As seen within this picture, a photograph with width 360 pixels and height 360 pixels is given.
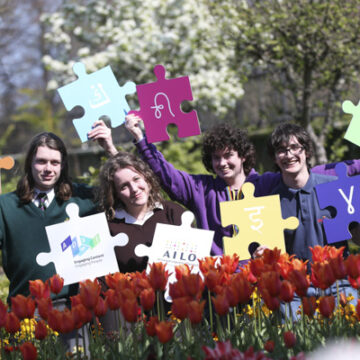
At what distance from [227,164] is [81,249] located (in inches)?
49.7

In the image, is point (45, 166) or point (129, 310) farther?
point (45, 166)

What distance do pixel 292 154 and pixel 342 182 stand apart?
16.4 inches

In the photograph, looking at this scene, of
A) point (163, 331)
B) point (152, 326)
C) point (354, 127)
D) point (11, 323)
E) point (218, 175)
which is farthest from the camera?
point (218, 175)

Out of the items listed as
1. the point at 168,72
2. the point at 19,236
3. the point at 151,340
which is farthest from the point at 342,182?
the point at 168,72

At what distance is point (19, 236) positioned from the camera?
385 centimetres

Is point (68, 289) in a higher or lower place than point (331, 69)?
lower

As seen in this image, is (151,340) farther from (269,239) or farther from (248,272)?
(269,239)

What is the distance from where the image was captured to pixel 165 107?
382cm

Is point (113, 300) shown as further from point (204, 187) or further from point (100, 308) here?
point (204, 187)

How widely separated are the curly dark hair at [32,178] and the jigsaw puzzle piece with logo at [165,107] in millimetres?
629

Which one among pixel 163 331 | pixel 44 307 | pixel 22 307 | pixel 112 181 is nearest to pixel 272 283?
pixel 163 331

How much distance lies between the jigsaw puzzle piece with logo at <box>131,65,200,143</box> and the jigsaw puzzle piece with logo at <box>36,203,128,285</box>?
34.7 inches

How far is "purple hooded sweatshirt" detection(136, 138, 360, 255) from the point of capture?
3.92 metres

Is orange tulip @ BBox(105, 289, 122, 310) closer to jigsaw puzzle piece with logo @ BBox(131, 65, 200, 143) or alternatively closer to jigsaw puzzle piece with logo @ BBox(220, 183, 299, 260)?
jigsaw puzzle piece with logo @ BBox(220, 183, 299, 260)
